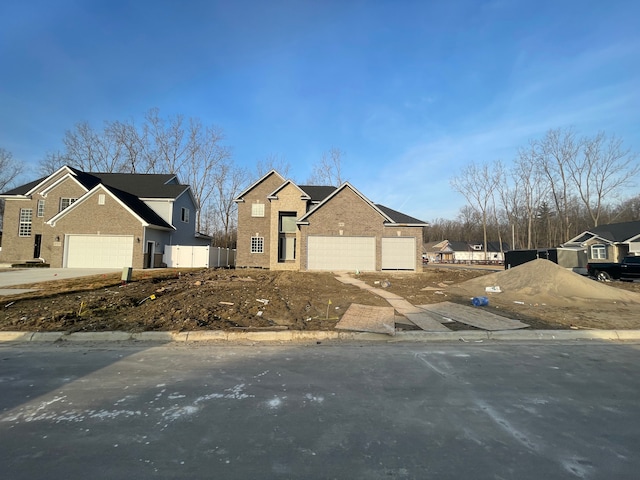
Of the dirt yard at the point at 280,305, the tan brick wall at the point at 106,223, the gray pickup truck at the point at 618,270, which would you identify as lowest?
the dirt yard at the point at 280,305

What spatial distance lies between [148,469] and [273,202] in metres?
28.7

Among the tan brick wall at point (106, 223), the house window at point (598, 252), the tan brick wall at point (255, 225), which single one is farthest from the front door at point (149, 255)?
the house window at point (598, 252)

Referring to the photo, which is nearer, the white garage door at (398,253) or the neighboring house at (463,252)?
the white garage door at (398,253)

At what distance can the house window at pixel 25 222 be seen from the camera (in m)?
31.6

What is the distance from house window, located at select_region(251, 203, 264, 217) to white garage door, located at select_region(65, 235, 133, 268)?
1022 centimetres

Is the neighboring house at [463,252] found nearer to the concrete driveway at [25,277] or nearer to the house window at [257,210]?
the house window at [257,210]

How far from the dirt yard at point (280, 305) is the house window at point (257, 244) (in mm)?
16334

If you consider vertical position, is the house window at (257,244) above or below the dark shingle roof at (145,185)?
below

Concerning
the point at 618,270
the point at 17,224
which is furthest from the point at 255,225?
the point at 618,270

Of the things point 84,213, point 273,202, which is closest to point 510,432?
point 273,202

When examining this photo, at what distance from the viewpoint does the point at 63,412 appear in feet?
12.6

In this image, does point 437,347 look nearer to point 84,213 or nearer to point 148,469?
point 148,469

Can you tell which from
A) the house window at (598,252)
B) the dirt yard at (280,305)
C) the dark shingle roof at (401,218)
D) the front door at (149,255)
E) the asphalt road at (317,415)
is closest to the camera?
the asphalt road at (317,415)

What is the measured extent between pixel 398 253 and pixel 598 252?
33196 mm
